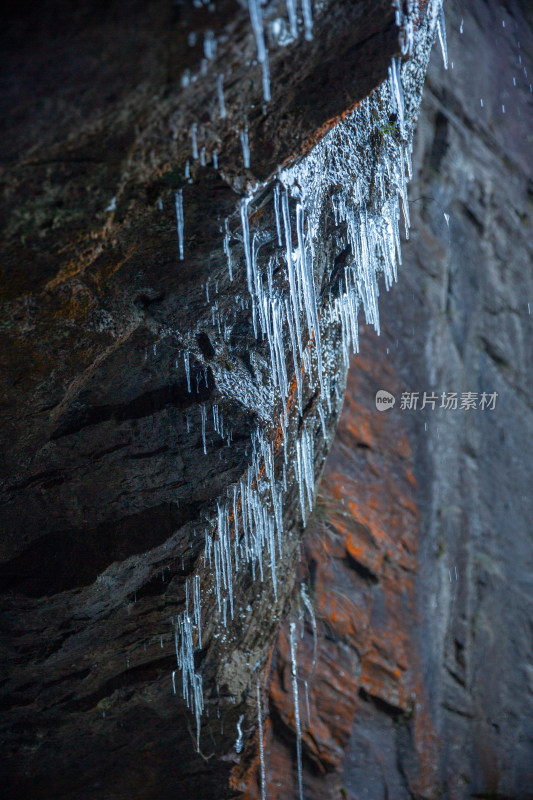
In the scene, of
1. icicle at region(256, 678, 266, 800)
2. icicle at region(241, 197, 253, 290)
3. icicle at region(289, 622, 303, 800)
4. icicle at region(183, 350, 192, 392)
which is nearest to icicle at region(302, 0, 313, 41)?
icicle at region(241, 197, 253, 290)

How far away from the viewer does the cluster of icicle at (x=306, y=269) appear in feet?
8.77

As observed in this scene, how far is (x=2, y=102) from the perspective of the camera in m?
1.67

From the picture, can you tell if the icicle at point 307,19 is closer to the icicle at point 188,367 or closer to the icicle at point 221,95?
the icicle at point 221,95

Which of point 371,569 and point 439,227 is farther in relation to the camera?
point 439,227

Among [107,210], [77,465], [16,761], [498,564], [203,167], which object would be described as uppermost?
[203,167]

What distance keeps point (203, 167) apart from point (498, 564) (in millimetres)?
5774

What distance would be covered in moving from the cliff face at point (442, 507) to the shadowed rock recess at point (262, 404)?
1.1 inches

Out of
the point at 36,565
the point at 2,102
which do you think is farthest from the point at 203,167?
the point at 36,565

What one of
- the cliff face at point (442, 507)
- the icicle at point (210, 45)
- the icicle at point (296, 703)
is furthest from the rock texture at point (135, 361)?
the cliff face at point (442, 507)

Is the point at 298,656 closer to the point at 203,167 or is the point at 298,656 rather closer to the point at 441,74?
the point at 203,167

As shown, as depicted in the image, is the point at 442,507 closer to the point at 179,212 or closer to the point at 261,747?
the point at 261,747

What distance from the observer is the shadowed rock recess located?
1947 mm

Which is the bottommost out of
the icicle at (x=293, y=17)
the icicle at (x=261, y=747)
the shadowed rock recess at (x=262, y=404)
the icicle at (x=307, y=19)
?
the icicle at (x=261, y=747)

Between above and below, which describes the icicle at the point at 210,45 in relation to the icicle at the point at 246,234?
above
